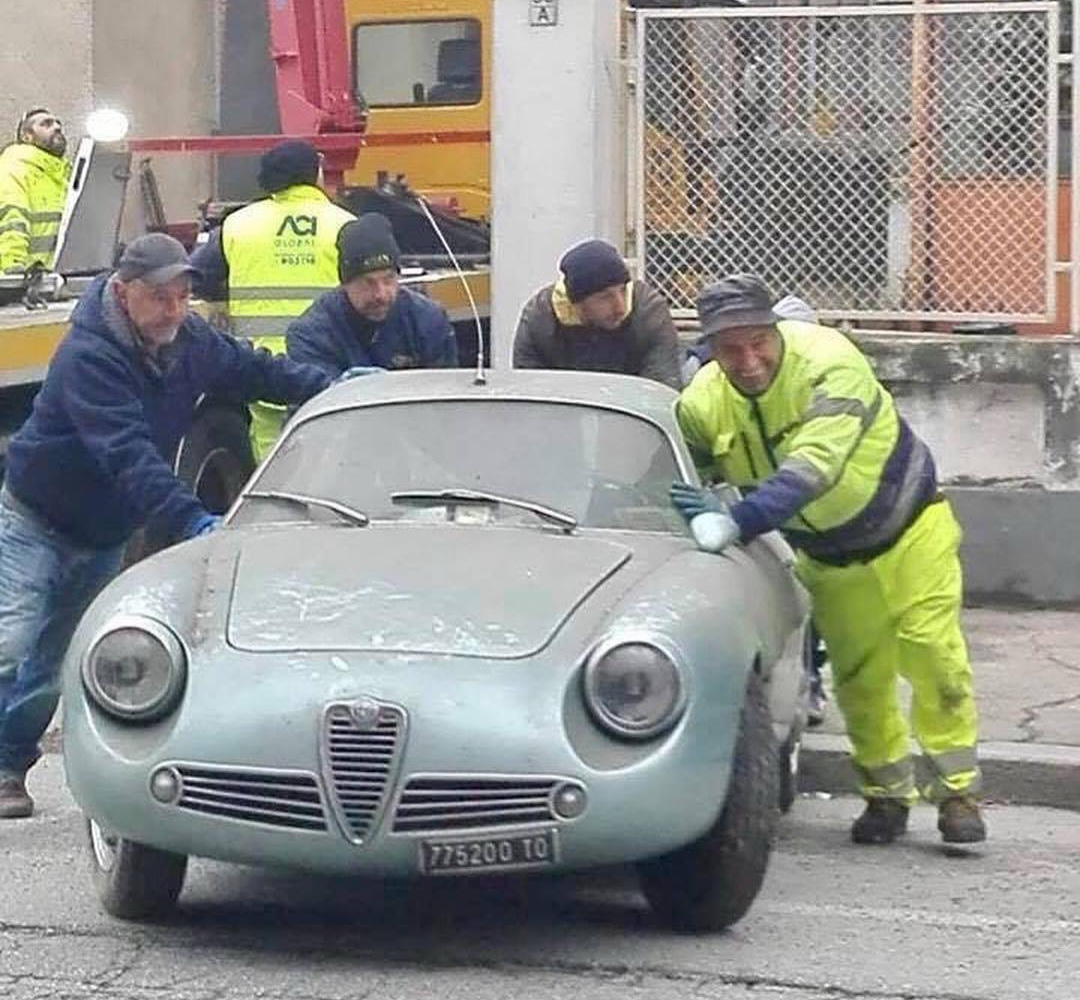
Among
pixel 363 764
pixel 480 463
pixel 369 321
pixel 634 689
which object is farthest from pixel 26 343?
pixel 634 689

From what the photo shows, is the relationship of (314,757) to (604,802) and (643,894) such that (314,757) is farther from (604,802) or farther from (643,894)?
(643,894)

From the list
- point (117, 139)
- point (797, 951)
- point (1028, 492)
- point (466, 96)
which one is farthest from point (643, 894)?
point (466, 96)

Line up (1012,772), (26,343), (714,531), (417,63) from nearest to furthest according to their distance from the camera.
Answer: (714,531) < (1012,772) < (26,343) < (417,63)

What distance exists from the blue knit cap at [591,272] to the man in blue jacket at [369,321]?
712mm

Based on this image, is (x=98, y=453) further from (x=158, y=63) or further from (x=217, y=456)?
(x=158, y=63)

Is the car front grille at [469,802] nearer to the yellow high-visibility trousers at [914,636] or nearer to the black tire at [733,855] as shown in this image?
the black tire at [733,855]

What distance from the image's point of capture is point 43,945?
20.5 ft

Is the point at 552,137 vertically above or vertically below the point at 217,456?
above

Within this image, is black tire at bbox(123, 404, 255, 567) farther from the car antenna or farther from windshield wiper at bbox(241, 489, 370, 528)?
windshield wiper at bbox(241, 489, 370, 528)

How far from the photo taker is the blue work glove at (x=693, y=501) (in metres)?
6.84

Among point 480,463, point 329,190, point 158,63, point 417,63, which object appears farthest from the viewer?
point 158,63

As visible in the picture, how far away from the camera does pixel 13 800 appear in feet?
25.6

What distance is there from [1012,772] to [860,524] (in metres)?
1.49

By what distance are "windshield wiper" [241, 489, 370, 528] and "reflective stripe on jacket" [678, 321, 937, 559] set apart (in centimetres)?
102
